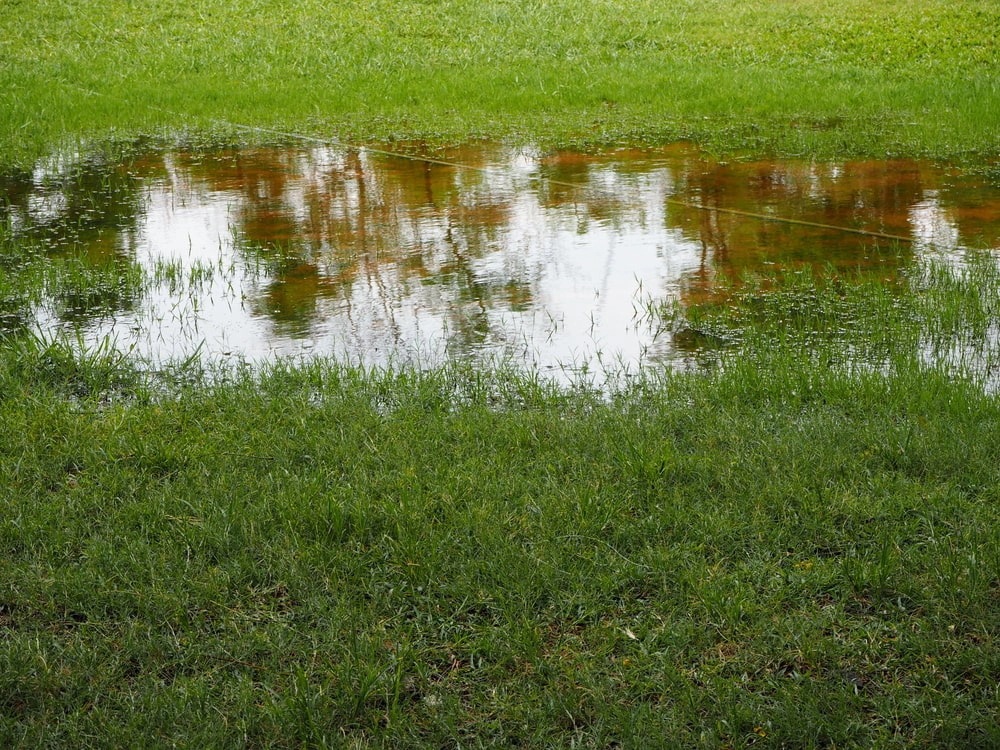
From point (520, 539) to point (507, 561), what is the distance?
0.55ft

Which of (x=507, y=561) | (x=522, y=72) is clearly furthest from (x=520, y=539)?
(x=522, y=72)

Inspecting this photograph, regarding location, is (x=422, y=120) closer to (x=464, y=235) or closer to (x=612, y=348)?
(x=464, y=235)

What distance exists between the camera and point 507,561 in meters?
3.29

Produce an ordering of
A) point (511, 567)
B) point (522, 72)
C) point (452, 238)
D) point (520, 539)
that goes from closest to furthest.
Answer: point (511, 567), point (520, 539), point (452, 238), point (522, 72)

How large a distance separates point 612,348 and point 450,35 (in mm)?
13904

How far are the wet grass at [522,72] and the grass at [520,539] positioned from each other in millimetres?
6107

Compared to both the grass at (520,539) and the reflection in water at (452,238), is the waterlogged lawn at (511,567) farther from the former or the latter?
the reflection in water at (452,238)

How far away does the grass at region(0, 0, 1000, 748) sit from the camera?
2688 mm

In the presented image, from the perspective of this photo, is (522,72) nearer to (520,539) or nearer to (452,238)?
(452,238)

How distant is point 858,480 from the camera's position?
12.2 feet

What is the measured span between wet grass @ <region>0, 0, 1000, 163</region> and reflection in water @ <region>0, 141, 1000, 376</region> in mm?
1540

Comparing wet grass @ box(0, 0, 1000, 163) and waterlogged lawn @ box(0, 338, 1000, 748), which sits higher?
wet grass @ box(0, 0, 1000, 163)

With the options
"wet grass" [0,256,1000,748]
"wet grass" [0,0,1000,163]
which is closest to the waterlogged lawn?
"wet grass" [0,256,1000,748]

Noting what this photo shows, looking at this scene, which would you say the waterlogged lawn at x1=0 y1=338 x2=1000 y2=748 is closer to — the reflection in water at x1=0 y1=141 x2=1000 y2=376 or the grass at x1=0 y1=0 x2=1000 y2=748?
the grass at x1=0 y1=0 x2=1000 y2=748
